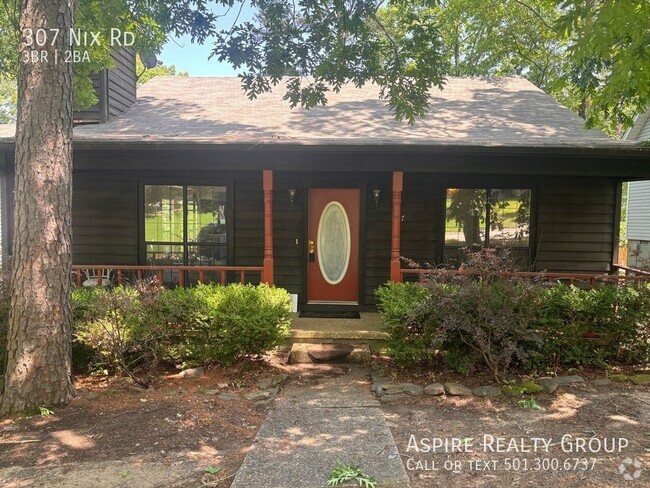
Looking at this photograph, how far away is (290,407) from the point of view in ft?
15.3

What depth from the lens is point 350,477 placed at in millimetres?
3162

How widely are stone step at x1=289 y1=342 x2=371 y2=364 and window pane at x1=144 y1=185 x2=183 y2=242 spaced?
3.29m

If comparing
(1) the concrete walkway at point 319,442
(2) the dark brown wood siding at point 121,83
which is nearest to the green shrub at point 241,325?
(1) the concrete walkway at point 319,442

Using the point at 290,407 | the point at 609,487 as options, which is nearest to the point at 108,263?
the point at 290,407

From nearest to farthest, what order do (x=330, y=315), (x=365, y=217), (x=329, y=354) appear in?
(x=329, y=354), (x=330, y=315), (x=365, y=217)

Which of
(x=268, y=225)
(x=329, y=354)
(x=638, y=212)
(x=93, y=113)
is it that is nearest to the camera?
(x=329, y=354)

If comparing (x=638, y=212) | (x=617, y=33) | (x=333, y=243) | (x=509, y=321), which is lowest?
(x=509, y=321)

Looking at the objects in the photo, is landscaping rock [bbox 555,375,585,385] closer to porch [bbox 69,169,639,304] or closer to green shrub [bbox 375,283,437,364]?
green shrub [bbox 375,283,437,364]

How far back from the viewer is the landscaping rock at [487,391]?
4.87 metres

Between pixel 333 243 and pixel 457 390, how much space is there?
150 inches

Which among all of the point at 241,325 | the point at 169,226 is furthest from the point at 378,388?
the point at 169,226

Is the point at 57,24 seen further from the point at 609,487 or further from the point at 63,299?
the point at 609,487

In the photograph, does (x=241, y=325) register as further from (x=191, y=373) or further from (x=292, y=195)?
(x=292, y=195)

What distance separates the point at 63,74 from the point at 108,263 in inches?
175
